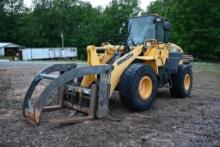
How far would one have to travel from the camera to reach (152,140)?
18.1 feet

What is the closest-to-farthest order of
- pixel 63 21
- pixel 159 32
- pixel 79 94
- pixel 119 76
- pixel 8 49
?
pixel 79 94
pixel 119 76
pixel 159 32
pixel 8 49
pixel 63 21

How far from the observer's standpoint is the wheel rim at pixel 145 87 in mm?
7518

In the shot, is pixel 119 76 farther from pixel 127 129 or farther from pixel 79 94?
pixel 127 129

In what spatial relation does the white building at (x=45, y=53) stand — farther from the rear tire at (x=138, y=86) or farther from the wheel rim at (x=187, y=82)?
the rear tire at (x=138, y=86)

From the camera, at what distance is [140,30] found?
358 inches

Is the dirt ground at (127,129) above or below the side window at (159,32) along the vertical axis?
below

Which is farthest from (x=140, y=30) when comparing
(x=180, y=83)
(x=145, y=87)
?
(x=145, y=87)

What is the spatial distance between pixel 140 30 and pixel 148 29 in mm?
213

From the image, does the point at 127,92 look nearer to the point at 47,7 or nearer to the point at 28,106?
the point at 28,106

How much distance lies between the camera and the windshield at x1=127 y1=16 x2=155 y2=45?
8.94 m

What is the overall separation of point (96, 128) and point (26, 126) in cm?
126

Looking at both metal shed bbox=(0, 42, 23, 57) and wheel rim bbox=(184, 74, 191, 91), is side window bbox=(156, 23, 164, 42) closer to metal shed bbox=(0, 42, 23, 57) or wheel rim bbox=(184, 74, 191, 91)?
wheel rim bbox=(184, 74, 191, 91)

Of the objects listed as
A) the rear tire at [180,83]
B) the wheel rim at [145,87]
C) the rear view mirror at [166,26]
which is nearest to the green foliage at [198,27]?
the rear tire at [180,83]

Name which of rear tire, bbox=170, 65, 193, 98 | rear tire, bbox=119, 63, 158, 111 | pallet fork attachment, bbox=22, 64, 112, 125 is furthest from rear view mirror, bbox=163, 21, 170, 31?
pallet fork attachment, bbox=22, 64, 112, 125
